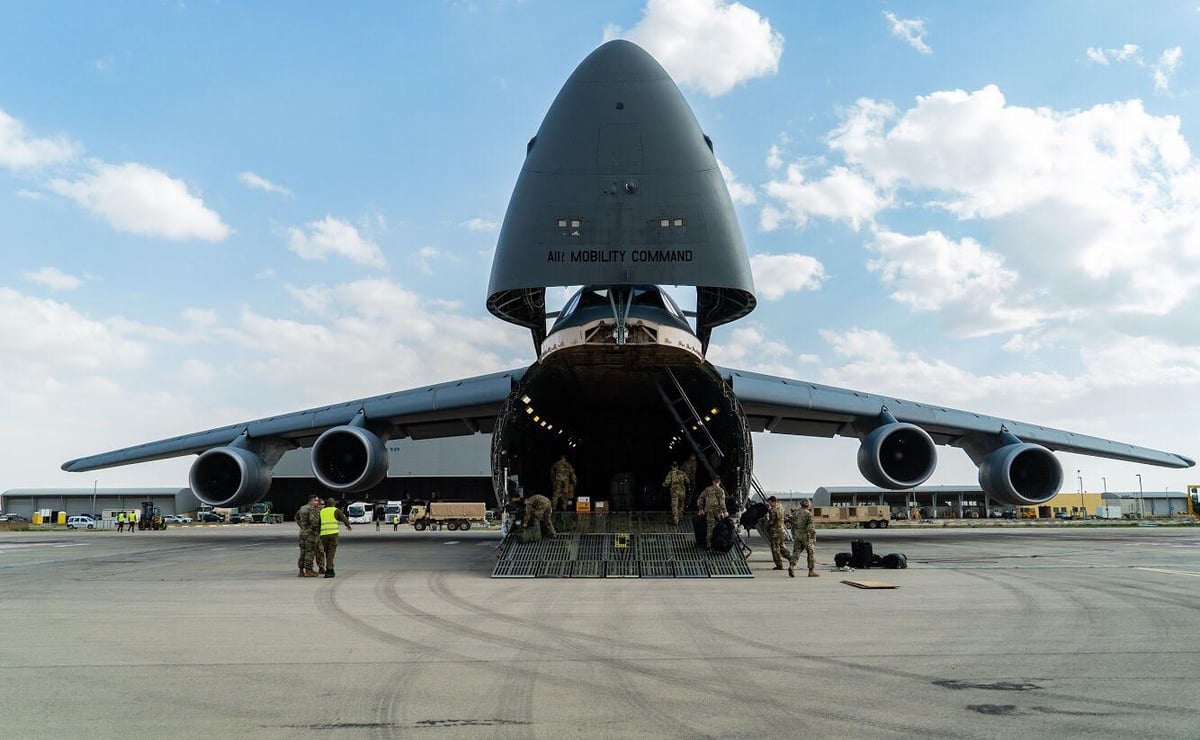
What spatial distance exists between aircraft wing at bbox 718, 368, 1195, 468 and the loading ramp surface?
5.03m

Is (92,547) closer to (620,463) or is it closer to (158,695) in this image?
(620,463)

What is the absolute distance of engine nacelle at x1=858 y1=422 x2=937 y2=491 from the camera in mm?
16891

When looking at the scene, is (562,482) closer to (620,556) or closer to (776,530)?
(620,556)

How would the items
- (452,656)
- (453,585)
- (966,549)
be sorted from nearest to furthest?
(452,656)
(453,585)
(966,549)

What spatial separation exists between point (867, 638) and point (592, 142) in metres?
7.94

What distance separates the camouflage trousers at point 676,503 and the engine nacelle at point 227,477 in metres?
10.1

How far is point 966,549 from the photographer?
1714cm

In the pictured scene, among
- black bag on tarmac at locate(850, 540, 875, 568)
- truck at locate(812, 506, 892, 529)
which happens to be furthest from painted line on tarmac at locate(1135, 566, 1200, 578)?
truck at locate(812, 506, 892, 529)

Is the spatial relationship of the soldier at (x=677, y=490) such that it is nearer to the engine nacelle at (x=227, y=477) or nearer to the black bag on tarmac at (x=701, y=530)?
the black bag on tarmac at (x=701, y=530)

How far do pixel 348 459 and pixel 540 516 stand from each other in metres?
7.00

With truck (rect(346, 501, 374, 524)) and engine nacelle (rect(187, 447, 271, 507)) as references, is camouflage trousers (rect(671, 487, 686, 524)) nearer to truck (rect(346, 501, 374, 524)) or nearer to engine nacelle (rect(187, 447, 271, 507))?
engine nacelle (rect(187, 447, 271, 507))

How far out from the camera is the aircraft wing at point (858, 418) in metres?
17.8

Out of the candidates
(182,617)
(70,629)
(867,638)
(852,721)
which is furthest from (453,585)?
(852,721)

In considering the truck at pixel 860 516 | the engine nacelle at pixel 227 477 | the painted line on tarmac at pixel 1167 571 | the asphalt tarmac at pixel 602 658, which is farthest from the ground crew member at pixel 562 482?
the truck at pixel 860 516
